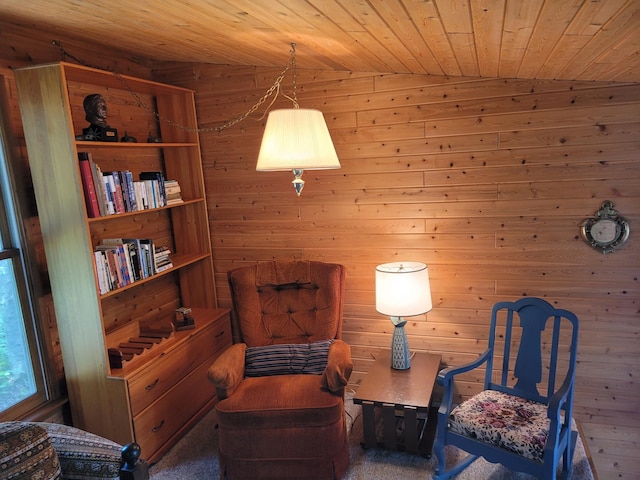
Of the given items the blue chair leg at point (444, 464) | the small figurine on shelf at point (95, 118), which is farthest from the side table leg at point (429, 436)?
the small figurine on shelf at point (95, 118)

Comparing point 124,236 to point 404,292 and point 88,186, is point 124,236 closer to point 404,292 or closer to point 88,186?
point 88,186

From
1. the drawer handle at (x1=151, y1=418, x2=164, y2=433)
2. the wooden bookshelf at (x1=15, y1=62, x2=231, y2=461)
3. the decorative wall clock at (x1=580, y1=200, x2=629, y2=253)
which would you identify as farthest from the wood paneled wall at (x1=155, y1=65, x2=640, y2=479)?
the drawer handle at (x1=151, y1=418, x2=164, y2=433)

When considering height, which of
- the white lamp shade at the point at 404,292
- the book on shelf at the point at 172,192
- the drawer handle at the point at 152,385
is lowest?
the drawer handle at the point at 152,385

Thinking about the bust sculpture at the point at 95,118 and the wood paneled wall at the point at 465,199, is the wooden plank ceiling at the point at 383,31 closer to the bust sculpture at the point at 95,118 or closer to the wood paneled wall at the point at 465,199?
the wood paneled wall at the point at 465,199

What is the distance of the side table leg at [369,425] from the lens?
2.62 meters

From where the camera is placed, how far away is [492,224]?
2.92m

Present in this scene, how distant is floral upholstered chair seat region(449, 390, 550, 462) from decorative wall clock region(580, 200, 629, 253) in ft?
3.37

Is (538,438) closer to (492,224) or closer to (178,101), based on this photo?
(492,224)

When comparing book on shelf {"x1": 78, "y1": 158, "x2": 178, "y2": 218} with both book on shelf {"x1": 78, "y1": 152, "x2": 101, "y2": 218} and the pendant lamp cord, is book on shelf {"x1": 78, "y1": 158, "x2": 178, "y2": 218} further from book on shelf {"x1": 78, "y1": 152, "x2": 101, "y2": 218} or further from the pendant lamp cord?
the pendant lamp cord

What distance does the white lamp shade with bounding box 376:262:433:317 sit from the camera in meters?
2.73

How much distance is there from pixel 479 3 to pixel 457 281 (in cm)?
199

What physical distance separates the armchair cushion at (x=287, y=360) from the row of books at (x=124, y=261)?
81 centimetres

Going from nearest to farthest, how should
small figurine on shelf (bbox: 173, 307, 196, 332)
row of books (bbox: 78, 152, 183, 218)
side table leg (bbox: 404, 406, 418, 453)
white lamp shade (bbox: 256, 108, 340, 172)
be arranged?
white lamp shade (bbox: 256, 108, 340, 172) → row of books (bbox: 78, 152, 183, 218) → side table leg (bbox: 404, 406, 418, 453) → small figurine on shelf (bbox: 173, 307, 196, 332)

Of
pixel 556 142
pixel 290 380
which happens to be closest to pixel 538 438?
pixel 290 380
